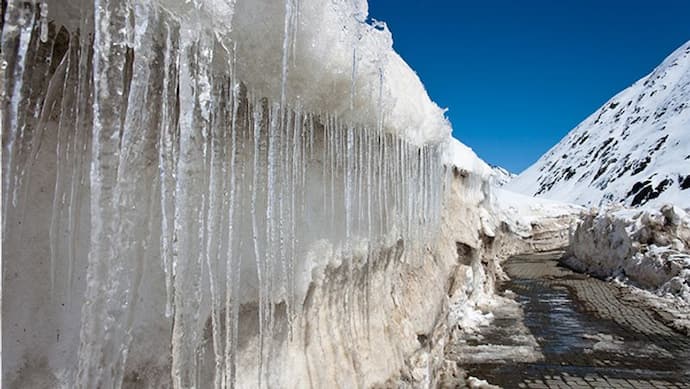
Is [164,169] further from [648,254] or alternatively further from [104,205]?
[648,254]

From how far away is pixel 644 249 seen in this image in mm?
15102

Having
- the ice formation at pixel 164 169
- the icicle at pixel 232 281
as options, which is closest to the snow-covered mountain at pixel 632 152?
the ice formation at pixel 164 169

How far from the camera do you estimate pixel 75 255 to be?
6.21 ft

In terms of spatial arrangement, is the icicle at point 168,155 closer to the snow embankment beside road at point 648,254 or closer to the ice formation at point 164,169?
the ice formation at point 164,169

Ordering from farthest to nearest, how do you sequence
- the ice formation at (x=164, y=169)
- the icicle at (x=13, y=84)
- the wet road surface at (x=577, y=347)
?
1. the wet road surface at (x=577, y=347)
2. the ice formation at (x=164, y=169)
3. the icicle at (x=13, y=84)

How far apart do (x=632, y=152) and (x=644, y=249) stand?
5111 cm

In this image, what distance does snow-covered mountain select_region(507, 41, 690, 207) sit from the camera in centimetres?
4400

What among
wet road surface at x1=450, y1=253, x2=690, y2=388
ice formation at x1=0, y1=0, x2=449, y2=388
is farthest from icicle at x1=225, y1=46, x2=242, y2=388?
wet road surface at x1=450, y1=253, x2=690, y2=388

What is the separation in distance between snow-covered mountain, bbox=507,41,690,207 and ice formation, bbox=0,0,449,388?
3965 cm

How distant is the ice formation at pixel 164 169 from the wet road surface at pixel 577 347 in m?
5.48

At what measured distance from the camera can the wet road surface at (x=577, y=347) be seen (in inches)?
286

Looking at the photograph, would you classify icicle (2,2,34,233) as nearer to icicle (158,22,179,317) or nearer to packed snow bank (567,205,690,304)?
icicle (158,22,179,317)

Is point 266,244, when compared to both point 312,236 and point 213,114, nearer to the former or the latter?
point 312,236

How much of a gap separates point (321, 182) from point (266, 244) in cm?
100
